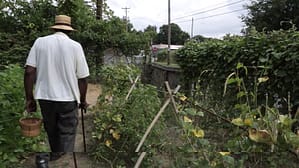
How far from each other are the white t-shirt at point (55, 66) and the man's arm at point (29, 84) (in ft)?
0.12

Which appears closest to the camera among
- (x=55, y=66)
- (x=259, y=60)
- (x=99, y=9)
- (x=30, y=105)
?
(x=55, y=66)

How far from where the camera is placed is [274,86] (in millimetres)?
3611

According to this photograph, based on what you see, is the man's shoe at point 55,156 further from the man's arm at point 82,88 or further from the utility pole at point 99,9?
the utility pole at point 99,9

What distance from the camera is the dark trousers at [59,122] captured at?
305cm

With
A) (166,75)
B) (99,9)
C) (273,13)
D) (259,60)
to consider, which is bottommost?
(166,75)

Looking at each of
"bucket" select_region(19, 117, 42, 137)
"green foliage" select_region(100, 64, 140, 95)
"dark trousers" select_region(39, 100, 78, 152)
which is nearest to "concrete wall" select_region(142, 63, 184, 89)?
"green foliage" select_region(100, 64, 140, 95)

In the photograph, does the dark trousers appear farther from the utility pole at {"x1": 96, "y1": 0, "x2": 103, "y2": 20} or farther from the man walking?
the utility pole at {"x1": 96, "y1": 0, "x2": 103, "y2": 20}

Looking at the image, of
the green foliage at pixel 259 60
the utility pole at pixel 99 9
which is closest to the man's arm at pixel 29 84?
the green foliage at pixel 259 60

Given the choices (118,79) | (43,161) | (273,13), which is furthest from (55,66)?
(273,13)

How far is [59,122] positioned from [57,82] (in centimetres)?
35

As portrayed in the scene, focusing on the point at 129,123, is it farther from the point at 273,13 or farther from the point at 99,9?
the point at 273,13

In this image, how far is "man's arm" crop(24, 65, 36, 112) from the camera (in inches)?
119

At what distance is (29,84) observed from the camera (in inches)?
120

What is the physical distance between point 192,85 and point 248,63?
2100mm
